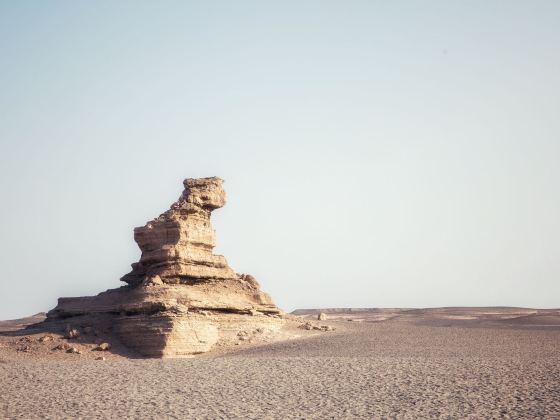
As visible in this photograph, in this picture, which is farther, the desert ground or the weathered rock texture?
the weathered rock texture

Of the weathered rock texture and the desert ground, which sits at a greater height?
the weathered rock texture

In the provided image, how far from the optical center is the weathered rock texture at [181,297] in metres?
25.8

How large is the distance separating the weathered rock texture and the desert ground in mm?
1134

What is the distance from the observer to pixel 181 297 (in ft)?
87.4

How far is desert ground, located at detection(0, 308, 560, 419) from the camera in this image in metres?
14.8

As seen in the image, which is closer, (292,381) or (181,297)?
(292,381)

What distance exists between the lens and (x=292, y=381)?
18.3m

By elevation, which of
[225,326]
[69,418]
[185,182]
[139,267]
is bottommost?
[69,418]

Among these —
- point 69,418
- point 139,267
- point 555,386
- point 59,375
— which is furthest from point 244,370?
point 139,267

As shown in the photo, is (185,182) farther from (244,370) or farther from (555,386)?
(555,386)

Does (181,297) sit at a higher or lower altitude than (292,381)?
higher

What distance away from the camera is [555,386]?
54.4 feet

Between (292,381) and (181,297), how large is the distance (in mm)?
9522

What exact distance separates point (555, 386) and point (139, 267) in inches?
775
